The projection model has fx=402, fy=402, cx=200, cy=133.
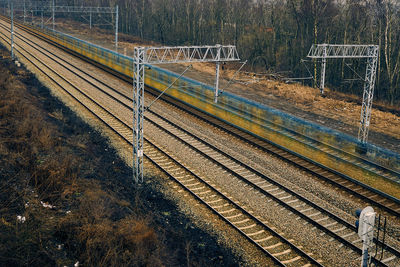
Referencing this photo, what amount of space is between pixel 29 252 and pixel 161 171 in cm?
902

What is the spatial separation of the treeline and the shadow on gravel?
23599 millimetres

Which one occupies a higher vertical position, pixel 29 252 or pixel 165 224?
pixel 29 252

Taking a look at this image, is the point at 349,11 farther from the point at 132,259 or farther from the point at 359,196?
the point at 132,259

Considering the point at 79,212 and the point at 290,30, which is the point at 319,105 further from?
the point at 79,212

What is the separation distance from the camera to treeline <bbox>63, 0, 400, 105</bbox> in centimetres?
4038

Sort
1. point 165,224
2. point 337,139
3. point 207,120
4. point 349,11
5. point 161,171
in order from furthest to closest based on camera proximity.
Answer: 1. point 349,11
2. point 207,120
3. point 337,139
4. point 161,171
5. point 165,224

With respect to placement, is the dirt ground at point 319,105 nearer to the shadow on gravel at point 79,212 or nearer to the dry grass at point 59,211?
the shadow on gravel at point 79,212

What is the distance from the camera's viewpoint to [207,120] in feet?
88.7

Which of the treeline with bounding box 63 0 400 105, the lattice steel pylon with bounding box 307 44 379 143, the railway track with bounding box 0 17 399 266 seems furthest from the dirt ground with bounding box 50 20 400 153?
the railway track with bounding box 0 17 399 266

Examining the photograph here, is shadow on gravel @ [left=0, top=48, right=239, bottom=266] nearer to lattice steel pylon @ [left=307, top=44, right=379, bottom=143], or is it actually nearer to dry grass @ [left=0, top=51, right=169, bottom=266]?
dry grass @ [left=0, top=51, right=169, bottom=266]

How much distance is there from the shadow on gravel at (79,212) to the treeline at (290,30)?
23.6 metres

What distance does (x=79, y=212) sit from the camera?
43.1 feet

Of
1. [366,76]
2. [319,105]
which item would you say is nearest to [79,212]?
[366,76]

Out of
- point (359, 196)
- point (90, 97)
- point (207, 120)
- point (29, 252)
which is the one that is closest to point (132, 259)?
point (29, 252)
